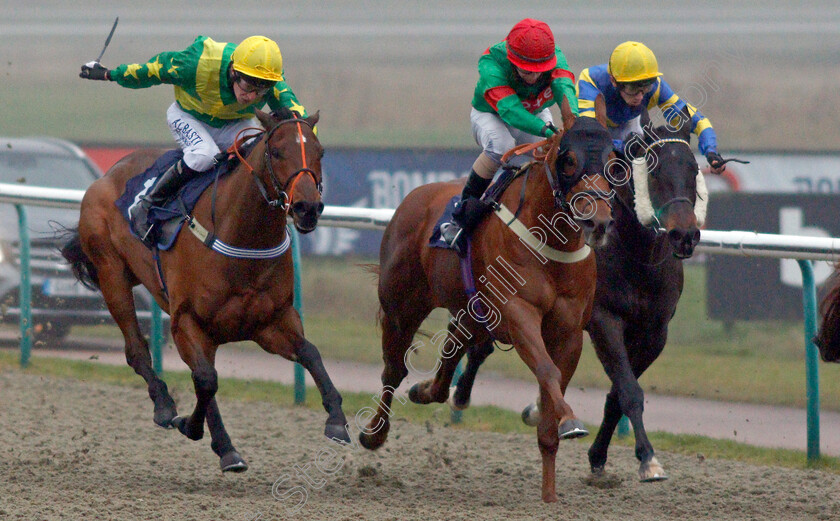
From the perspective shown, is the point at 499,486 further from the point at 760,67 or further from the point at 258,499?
the point at 760,67

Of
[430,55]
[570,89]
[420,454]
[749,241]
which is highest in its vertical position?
[430,55]

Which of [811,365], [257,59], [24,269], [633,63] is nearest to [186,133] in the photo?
[257,59]

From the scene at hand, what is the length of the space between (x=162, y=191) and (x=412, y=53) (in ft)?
47.4

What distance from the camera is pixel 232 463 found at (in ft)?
15.6

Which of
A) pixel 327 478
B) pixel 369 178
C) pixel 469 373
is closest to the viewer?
pixel 327 478

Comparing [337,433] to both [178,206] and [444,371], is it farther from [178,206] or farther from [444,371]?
[178,206]

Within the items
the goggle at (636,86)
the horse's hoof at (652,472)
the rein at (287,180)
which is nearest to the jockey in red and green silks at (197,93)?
the rein at (287,180)

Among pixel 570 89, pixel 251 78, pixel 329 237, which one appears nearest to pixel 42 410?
pixel 251 78

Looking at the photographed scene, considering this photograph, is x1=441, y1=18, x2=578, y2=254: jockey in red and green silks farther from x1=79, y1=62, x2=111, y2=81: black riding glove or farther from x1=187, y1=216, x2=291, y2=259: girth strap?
x1=79, y1=62, x2=111, y2=81: black riding glove

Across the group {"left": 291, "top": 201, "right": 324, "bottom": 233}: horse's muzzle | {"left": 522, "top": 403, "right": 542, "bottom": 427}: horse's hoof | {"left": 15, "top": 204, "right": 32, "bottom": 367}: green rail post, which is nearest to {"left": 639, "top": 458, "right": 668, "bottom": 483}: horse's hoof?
{"left": 522, "top": 403, "right": 542, "bottom": 427}: horse's hoof

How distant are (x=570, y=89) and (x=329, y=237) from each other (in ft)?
23.1

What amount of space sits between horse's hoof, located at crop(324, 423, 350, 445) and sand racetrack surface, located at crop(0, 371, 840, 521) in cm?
27

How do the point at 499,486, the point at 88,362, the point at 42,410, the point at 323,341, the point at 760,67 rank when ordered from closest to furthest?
the point at 499,486
the point at 42,410
the point at 88,362
the point at 323,341
the point at 760,67

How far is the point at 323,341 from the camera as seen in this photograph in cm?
888
